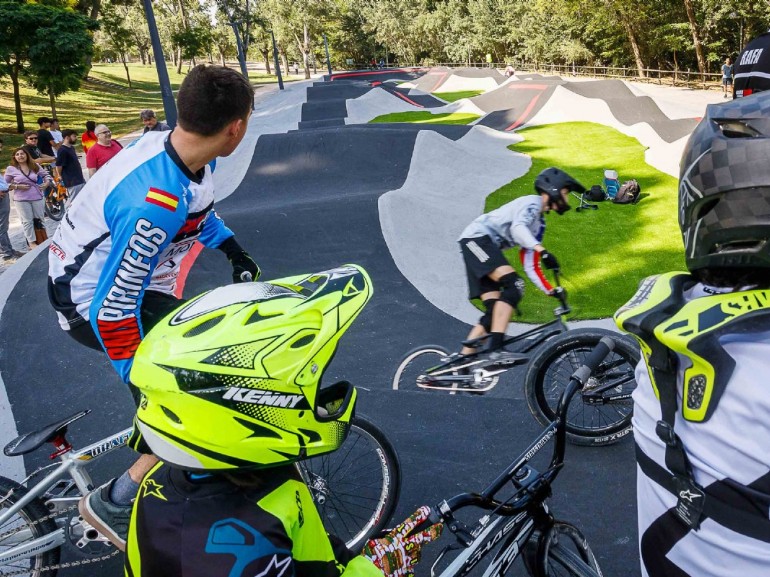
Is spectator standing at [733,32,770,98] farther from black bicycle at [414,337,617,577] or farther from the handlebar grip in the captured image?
black bicycle at [414,337,617,577]

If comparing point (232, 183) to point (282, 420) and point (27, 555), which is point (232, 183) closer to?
point (27, 555)

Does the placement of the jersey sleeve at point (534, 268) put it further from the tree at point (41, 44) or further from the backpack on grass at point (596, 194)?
the tree at point (41, 44)

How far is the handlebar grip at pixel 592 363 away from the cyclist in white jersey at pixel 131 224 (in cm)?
193

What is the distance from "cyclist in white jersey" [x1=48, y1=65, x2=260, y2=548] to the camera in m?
2.62

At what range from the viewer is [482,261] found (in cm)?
581

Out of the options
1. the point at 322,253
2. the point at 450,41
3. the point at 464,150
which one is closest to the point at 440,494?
the point at 322,253

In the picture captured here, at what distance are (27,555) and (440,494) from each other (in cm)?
235

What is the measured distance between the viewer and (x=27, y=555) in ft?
9.75

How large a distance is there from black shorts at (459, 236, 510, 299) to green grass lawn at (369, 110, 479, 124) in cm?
2251

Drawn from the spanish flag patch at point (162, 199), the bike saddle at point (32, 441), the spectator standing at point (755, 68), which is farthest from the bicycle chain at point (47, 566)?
the spectator standing at point (755, 68)

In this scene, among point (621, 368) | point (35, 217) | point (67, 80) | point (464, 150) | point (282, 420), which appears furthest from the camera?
point (67, 80)

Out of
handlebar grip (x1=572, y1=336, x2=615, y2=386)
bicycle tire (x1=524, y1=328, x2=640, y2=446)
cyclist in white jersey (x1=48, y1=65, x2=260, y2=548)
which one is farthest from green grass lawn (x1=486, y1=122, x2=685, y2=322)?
cyclist in white jersey (x1=48, y1=65, x2=260, y2=548)

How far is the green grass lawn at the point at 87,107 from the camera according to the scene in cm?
2847

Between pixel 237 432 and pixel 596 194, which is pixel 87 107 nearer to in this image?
pixel 596 194
